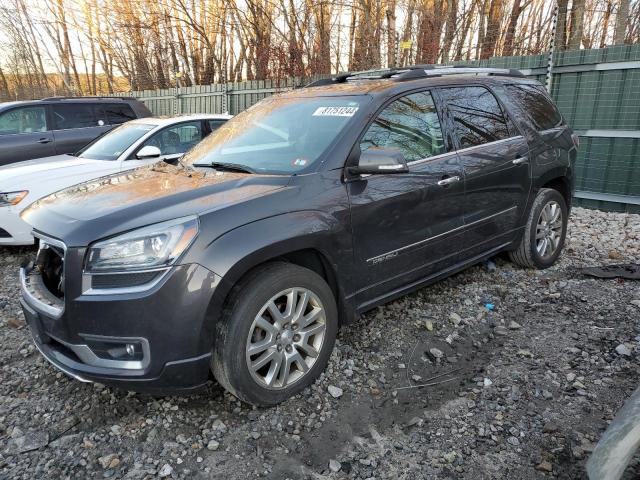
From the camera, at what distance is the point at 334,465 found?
7.73ft

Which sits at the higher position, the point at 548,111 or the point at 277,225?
the point at 548,111

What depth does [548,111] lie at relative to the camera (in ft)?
15.4

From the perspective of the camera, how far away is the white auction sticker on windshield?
3.17 meters

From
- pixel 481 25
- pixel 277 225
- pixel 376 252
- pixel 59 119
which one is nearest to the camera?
pixel 277 225

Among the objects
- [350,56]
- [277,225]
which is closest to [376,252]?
[277,225]

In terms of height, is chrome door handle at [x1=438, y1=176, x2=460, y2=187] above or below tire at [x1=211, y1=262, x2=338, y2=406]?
above

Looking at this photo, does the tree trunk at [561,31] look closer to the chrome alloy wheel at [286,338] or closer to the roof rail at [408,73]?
the roof rail at [408,73]

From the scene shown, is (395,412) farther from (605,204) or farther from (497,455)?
(605,204)

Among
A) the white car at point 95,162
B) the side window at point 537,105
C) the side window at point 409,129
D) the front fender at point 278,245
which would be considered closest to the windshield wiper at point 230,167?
the front fender at point 278,245

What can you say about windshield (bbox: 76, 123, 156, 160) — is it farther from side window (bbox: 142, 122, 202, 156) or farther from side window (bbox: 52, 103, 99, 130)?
side window (bbox: 52, 103, 99, 130)

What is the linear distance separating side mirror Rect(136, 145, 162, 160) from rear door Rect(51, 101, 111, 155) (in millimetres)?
2822

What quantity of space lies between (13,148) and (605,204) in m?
9.31

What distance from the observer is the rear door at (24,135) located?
25.3 feet

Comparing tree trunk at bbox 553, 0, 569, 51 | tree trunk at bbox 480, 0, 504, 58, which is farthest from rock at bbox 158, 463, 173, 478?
tree trunk at bbox 480, 0, 504, 58
